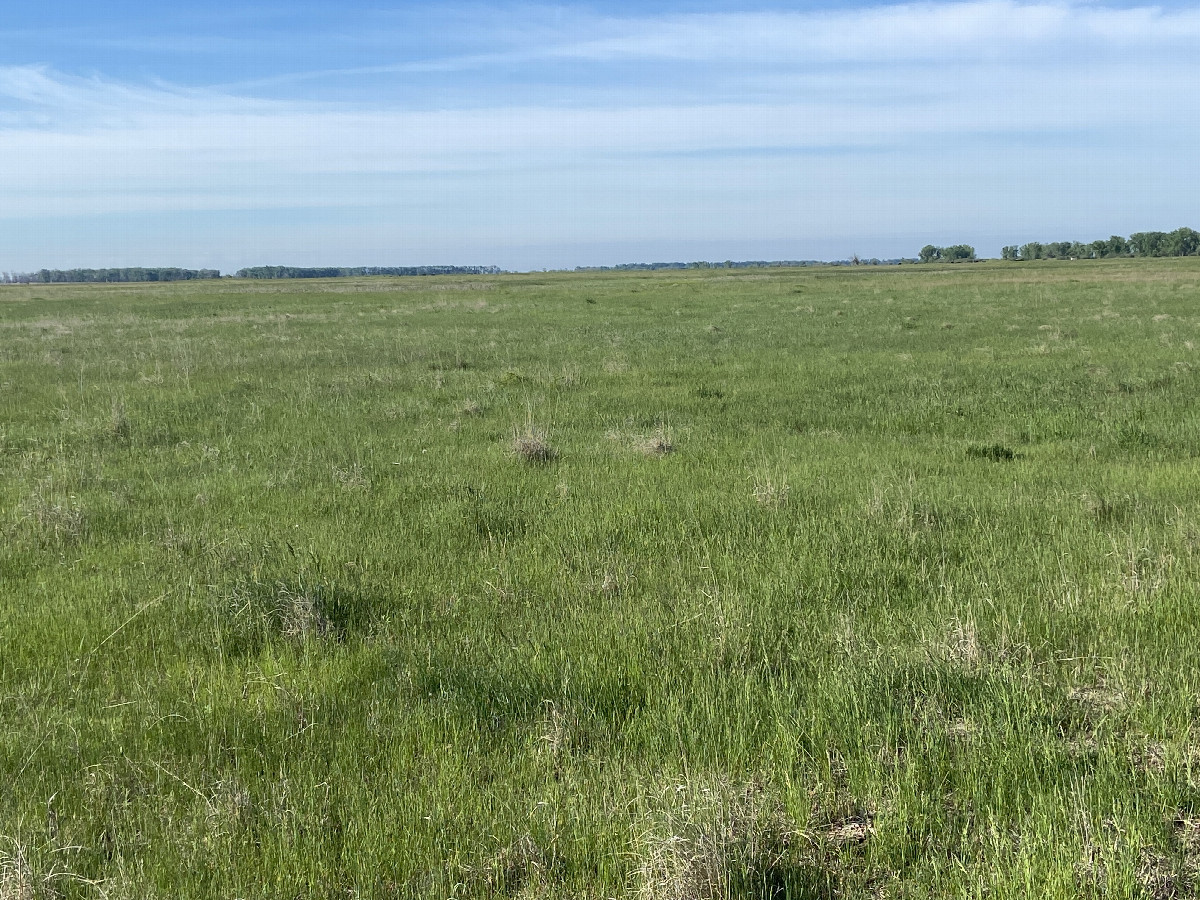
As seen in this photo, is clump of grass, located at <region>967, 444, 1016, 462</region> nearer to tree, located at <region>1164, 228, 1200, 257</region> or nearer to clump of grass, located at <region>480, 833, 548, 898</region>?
clump of grass, located at <region>480, 833, 548, 898</region>

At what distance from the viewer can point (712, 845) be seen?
2.77 m

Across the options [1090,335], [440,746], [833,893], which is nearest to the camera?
[833,893]

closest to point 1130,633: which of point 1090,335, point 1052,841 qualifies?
point 1052,841

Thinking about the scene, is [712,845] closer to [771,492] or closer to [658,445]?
[771,492]

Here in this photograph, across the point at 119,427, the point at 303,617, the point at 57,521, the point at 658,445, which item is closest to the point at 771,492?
the point at 658,445

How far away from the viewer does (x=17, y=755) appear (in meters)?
3.86

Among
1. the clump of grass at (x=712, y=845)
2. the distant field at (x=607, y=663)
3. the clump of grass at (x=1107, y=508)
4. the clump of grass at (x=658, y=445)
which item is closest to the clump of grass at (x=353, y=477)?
the distant field at (x=607, y=663)

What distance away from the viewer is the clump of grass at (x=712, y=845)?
2725 millimetres

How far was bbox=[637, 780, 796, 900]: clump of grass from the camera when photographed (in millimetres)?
2725

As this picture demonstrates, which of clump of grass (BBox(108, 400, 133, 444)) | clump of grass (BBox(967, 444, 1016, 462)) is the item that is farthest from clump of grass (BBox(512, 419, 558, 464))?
clump of grass (BBox(108, 400, 133, 444))

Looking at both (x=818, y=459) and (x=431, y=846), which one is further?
(x=818, y=459)

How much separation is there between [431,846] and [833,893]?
1.49 metres

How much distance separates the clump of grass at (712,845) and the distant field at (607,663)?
0.6 inches

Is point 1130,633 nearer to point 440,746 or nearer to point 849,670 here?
point 849,670
